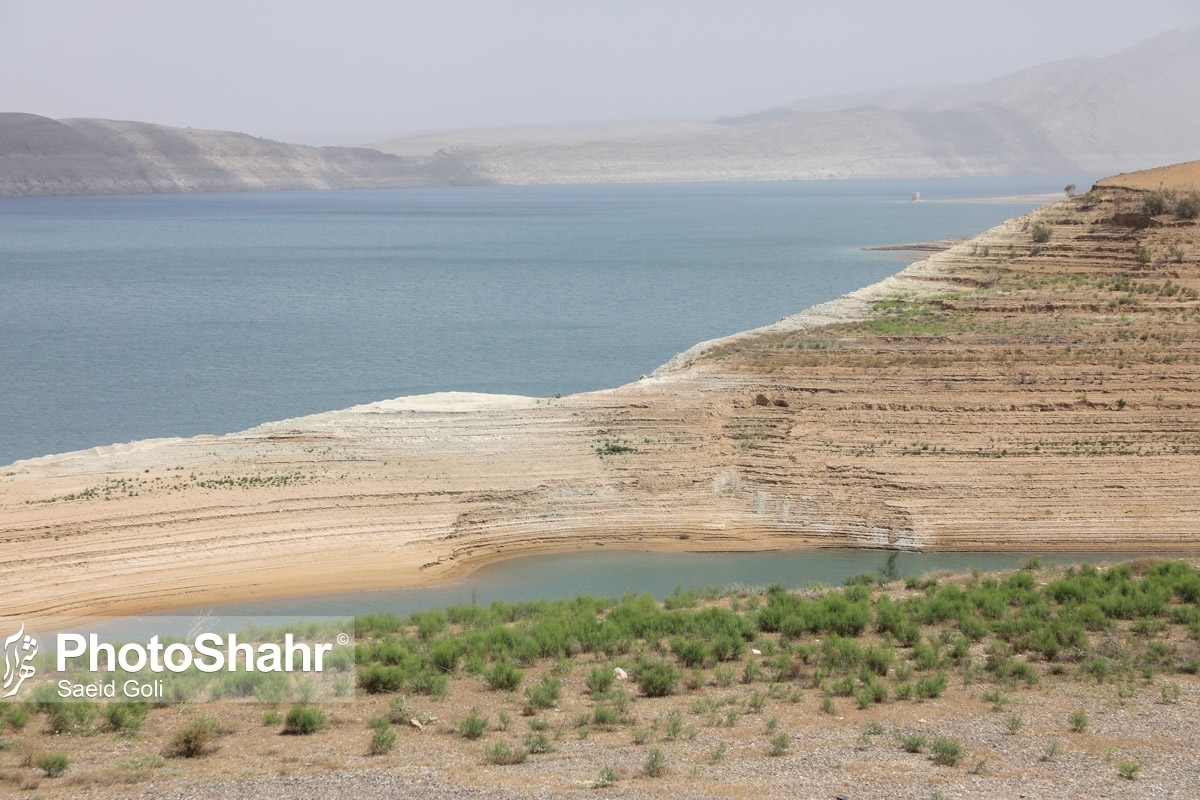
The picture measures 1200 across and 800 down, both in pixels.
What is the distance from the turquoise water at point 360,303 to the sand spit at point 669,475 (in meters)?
8.95

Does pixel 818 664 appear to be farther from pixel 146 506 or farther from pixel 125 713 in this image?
pixel 146 506

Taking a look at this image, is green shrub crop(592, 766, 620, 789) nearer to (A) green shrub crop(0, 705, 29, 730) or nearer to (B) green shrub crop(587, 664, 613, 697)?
(B) green shrub crop(587, 664, 613, 697)

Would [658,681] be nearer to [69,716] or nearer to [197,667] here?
[197,667]

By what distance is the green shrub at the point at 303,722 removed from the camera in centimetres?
1105

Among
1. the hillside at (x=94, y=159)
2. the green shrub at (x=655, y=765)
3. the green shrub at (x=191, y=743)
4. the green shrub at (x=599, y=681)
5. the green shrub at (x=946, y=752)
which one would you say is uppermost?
the hillside at (x=94, y=159)

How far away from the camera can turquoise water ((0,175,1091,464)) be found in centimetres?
3572

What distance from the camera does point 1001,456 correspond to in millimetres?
23031

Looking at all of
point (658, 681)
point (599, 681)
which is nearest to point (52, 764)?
point (599, 681)

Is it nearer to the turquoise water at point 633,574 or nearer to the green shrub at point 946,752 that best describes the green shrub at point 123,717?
the turquoise water at point 633,574

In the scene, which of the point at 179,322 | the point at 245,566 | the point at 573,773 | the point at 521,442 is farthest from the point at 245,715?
the point at 179,322

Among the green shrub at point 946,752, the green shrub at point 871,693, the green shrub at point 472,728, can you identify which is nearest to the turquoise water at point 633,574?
the green shrub at point 871,693

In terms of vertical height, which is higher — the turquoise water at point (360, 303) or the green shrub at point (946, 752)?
the turquoise water at point (360, 303)

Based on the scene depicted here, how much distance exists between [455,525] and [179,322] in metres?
34.0

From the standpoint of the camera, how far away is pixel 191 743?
1041 cm
